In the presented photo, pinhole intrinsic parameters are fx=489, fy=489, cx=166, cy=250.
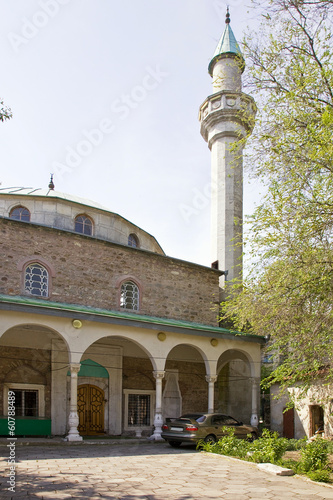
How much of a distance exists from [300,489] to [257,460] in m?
2.43

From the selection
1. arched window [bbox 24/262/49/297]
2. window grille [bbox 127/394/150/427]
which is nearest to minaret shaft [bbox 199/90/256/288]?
window grille [bbox 127/394/150/427]

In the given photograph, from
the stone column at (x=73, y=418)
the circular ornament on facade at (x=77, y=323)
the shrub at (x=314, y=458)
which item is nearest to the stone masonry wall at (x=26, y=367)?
the stone column at (x=73, y=418)

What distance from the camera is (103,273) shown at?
645 inches

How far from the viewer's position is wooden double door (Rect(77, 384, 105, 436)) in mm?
15633

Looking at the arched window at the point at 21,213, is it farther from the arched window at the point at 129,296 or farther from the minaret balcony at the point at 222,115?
the minaret balcony at the point at 222,115

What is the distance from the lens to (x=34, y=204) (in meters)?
18.7

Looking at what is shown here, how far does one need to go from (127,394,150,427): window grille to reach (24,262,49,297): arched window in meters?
4.97

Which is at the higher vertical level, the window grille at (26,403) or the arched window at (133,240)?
the arched window at (133,240)

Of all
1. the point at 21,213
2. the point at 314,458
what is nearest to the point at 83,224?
the point at 21,213

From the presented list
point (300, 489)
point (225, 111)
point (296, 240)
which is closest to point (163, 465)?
point (300, 489)

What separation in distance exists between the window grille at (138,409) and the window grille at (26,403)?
11.4ft

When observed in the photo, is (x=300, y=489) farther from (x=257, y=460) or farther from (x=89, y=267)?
(x=89, y=267)

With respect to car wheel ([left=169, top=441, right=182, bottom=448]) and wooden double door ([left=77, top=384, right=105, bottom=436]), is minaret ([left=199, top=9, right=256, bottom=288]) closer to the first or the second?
wooden double door ([left=77, top=384, right=105, bottom=436])

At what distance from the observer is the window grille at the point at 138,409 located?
1683 centimetres
